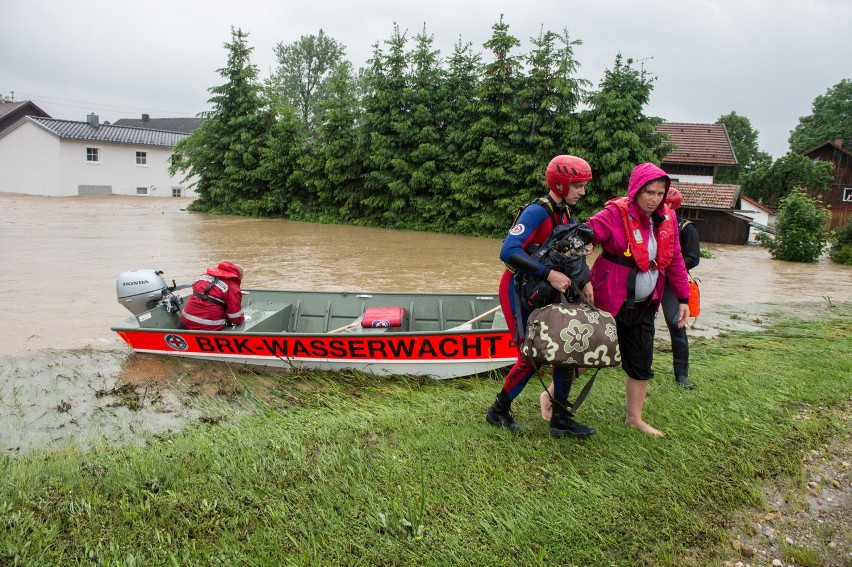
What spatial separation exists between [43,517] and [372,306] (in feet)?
19.5

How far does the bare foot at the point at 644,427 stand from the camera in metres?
3.73

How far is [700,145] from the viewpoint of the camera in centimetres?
3072

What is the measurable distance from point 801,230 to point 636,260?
21659 mm

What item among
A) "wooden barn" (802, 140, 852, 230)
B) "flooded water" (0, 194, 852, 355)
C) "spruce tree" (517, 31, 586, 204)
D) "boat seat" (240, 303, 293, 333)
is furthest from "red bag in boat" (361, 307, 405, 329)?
"wooden barn" (802, 140, 852, 230)

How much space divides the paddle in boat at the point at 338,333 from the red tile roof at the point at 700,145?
81.1 feet

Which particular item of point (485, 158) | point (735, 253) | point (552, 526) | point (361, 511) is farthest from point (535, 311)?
point (735, 253)

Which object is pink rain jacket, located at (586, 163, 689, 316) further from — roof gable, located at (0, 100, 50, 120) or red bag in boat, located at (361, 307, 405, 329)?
roof gable, located at (0, 100, 50, 120)

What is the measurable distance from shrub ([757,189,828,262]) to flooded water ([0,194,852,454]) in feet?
2.06

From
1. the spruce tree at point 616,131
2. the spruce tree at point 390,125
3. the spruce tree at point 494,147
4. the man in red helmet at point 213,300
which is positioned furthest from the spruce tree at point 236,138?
the man in red helmet at point 213,300

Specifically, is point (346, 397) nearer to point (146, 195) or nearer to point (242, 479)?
point (242, 479)

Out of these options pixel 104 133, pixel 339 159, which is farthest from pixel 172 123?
pixel 339 159

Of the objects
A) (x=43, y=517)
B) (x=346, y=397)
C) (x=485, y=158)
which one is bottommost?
(x=346, y=397)

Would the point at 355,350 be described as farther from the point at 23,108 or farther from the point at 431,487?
the point at 23,108

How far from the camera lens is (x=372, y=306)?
344 inches
